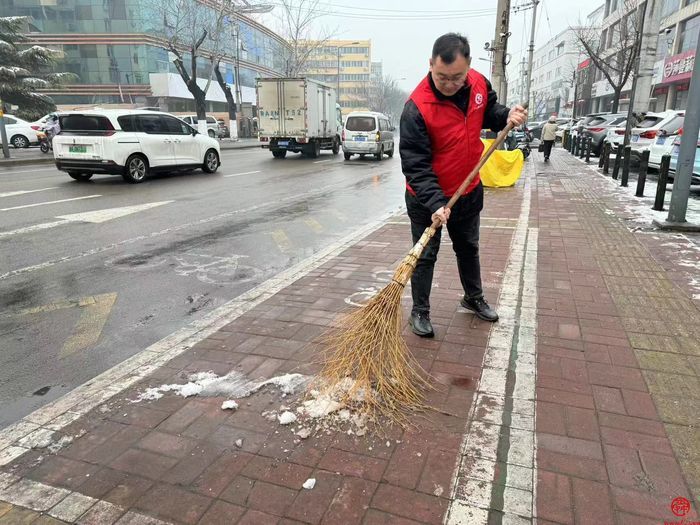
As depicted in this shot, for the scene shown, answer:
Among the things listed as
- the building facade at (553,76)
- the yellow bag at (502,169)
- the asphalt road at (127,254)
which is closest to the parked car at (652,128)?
the yellow bag at (502,169)

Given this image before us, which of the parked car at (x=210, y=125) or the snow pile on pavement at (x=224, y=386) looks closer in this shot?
the snow pile on pavement at (x=224, y=386)

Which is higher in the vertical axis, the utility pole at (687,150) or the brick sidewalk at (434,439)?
the utility pole at (687,150)

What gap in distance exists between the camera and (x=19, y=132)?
24750 mm

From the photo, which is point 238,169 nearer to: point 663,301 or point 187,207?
point 187,207

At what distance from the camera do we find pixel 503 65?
1616cm

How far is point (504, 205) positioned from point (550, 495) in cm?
798

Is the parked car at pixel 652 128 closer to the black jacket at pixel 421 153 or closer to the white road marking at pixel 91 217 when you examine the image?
the black jacket at pixel 421 153

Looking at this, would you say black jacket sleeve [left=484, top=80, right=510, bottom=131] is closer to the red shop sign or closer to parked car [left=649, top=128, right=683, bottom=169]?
parked car [left=649, top=128, right=683, bottom=169]

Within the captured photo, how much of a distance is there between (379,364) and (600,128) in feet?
70.2

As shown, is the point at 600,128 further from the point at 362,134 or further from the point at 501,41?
the point at 362,134

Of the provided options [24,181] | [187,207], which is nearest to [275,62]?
[24,181]

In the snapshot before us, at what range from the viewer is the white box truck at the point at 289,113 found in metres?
20.6

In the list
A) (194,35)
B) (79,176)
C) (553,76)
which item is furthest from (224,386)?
(553,76)

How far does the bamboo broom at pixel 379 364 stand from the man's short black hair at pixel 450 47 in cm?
62
